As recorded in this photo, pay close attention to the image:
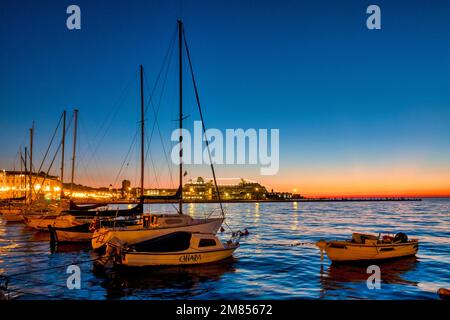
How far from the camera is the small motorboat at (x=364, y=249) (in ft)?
80.7

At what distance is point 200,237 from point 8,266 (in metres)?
12.7

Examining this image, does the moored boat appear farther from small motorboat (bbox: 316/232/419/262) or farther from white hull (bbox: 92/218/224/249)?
small motorboat (bbox: 316/232/419/262)

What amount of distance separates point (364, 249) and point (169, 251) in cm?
1391

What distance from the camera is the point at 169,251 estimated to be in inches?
877

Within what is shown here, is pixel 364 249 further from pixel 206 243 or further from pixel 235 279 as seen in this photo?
pixel 206 243

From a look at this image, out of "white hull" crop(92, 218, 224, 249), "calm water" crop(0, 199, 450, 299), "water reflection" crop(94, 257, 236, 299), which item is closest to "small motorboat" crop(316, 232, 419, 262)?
"calm water" crop(0, 199, 450, 299)

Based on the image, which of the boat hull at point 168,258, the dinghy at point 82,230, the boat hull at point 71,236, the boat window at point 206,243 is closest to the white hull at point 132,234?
the boat window at point 206,243

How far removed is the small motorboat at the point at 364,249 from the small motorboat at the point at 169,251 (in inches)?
310

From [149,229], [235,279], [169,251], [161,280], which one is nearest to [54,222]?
[149,229]

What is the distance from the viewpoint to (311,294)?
17500mm

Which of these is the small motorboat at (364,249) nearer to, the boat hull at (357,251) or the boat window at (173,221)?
the boat hull at (357,251)
